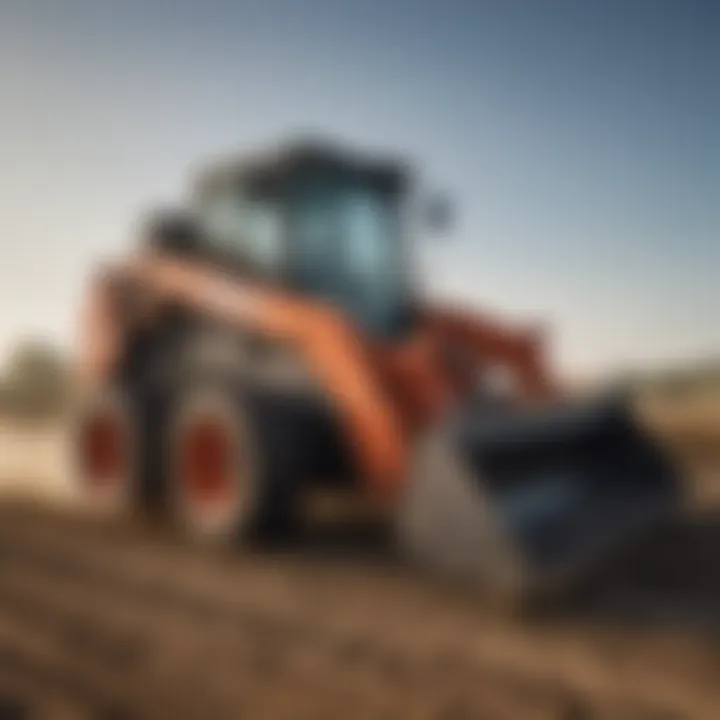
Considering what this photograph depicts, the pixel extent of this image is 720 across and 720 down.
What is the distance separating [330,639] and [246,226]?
2.24m

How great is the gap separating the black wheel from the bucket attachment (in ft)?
2.10

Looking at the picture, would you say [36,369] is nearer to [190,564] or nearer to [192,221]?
[192,221]

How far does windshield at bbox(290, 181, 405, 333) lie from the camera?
3.72 metres

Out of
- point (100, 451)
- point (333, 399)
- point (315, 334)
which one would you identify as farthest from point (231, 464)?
point (100, 451)

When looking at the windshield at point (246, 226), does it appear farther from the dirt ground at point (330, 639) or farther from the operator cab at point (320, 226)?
the dirt ground at point (330, 639)

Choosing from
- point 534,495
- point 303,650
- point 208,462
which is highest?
point 208,462

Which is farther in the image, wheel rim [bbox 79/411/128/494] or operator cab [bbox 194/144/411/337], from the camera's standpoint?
wheel rim [bbox 79/411/128/494]

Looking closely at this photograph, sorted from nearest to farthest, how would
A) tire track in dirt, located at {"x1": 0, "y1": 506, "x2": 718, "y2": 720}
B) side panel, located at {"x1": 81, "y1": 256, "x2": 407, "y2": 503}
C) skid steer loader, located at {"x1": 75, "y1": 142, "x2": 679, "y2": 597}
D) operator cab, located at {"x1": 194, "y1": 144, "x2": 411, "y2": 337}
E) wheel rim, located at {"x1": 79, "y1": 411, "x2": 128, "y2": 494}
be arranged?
tire track in dirt, located at {"x1": 0, "y1": 506, "x2": 718, "y2": 720} → skid steer loader, located at {"x1": 75, "y1": 142, "x2": 679, "y2": 597} → side panel, located at {"x1": 81, "y1": 256, "x2": 407, "y2": 503} → operator cab, located at {"x1": 194, "y1": 144, "x2": 411, "y2": 337} → wheel rim, located at {"x1": 79, "y1": 411, "x2": 128, "y2": 494}

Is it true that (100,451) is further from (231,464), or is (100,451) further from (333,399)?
(333,399)

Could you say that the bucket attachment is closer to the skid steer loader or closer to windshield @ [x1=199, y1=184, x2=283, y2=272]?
the skid steer loader

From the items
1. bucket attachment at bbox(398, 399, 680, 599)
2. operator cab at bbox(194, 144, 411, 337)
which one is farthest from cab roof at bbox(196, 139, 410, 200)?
bucket attachment at bbox(398, 399, 680, 599)

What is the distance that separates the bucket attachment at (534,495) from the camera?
2.37 metres

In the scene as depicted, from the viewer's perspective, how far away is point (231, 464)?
3180 millimetres

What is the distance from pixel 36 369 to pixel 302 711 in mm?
3524
